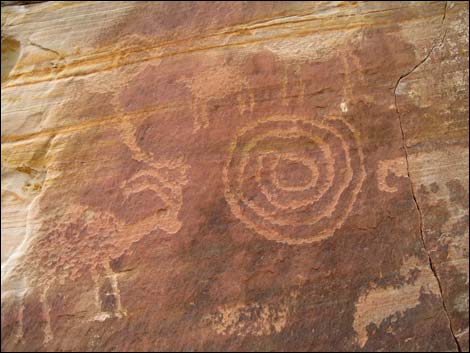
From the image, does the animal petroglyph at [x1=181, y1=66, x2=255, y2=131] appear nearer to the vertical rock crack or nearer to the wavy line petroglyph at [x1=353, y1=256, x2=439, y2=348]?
the vertical rock crack

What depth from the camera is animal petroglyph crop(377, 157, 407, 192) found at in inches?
81.6

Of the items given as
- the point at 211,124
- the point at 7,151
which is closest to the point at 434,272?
the point at 211,124

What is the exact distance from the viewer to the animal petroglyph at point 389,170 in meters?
2.07

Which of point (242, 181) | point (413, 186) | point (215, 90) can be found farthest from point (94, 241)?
point (413, 186)

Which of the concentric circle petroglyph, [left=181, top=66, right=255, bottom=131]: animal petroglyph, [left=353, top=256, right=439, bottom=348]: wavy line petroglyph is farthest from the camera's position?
[left=181, top=66, right=255, bottom=131]: animal petroglyph

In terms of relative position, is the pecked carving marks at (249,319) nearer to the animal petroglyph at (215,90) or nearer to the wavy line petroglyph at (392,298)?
the wavy line petroglyph at (392,298)

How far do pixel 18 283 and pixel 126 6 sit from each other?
1.40 m

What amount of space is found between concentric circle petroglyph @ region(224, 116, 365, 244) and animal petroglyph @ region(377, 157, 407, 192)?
8 cm

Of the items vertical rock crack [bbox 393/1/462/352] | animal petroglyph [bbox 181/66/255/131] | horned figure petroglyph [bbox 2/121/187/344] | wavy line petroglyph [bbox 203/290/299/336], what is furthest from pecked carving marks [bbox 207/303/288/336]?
animal petroglyph [bbox 181/66/255/131]

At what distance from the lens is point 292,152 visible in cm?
213

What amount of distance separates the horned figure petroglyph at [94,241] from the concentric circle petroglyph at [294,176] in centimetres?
28

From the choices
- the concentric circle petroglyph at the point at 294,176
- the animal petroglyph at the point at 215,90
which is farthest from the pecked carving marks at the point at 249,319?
the animal petroglyph at the point at 215,90

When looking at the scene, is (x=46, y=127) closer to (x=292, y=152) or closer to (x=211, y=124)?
(x=211, y=124)

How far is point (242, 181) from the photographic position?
2.12m
